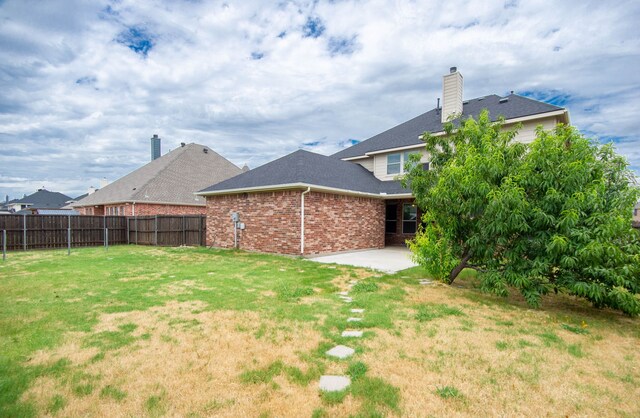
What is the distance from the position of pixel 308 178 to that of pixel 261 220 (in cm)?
269

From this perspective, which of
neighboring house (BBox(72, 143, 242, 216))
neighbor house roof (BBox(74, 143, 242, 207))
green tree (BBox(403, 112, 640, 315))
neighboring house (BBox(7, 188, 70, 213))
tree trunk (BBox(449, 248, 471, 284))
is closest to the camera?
green tree (BBox(403, 112, 640, 315))

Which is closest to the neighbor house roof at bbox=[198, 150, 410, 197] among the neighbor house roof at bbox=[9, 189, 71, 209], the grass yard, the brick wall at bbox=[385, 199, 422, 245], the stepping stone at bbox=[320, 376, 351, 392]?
the brick wall at bbox=[385, 199, 422, 245]

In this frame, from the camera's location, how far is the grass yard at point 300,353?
255cm

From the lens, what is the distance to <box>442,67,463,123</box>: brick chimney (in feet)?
49.7

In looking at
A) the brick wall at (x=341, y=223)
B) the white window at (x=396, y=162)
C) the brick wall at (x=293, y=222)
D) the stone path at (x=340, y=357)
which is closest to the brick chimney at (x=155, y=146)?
the brick wall at (x=293, y=222)

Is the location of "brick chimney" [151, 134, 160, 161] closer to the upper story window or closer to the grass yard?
the upper story window

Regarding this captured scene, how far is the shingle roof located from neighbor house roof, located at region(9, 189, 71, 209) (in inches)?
1702

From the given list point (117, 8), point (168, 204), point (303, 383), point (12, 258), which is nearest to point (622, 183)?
point (303, 383)

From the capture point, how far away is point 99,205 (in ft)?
79.9

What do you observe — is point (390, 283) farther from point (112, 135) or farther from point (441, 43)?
point (112, 135)

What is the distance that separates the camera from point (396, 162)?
52.5ft

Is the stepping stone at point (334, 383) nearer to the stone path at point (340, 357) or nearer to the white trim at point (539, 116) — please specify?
the stone path at point (340, 357)

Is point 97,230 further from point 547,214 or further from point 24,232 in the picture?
point 547,214

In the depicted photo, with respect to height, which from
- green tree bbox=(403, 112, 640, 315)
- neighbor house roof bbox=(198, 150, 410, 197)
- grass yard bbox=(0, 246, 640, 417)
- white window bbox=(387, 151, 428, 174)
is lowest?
grass yard bbox=(0, 246, 640, 417)
